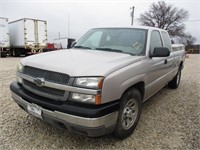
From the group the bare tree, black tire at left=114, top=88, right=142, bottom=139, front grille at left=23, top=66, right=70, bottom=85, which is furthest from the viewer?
the bare tree

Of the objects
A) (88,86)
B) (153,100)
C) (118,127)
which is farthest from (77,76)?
(153,100)

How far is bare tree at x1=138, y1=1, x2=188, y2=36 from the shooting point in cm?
4209

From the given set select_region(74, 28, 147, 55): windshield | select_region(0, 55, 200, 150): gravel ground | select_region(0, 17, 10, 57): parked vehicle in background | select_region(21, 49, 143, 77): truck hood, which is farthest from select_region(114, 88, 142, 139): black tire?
select_region(0, 17, 10, 57): parked vehicle in background

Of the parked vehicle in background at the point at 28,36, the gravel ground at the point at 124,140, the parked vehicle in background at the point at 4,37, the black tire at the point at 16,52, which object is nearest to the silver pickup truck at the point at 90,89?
the gravel ground at the point at 124,140

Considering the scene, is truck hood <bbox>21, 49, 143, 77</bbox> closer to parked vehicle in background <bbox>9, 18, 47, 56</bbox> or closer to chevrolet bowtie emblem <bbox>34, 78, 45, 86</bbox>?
chevrolet bowtie emblem <bbox>34, 78, 45, 86</bbox>

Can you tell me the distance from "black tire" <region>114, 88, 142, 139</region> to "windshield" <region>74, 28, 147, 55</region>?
837 mm

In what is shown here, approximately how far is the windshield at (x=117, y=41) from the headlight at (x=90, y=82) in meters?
1.29

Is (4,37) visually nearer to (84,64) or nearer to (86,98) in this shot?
(84,64)

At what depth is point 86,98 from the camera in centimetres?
227

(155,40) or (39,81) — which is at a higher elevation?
(155,40)

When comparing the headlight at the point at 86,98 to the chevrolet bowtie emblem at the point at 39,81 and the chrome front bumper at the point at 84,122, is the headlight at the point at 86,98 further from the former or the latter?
the chevrolet bowtie emblem at the point at 39,81

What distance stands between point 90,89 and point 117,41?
1703 millimetres

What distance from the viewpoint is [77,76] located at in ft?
7.51

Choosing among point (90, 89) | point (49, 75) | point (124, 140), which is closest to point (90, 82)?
point (90, 89)
